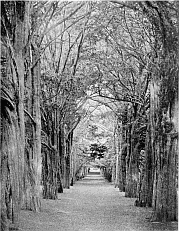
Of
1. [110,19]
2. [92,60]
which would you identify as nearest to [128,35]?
[110,19]

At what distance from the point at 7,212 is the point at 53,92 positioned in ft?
36.3

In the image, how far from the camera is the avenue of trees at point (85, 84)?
423 inches

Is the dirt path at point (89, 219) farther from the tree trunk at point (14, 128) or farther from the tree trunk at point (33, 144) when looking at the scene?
the tree trunk at point (14, 128)

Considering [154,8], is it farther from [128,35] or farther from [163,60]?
[128,35]

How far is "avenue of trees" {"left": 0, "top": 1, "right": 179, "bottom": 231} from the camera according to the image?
10.8 meters

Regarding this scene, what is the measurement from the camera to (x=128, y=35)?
17781 millimetres

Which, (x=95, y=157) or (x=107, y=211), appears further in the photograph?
(x=95, y=157)

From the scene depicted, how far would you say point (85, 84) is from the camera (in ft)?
71.4

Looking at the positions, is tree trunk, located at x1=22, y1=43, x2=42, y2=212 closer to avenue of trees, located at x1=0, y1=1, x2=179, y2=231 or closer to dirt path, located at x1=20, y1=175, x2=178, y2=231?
avenue of trees, located at x1=0, y1=1, x2=179, y2=231

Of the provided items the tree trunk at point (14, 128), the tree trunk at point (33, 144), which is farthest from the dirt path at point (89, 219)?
the tree trunk at point (14, 128)

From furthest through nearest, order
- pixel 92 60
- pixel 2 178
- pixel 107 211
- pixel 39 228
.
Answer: pixel 92 60 → pixel 107 211 → pixel 39 228 → pixel 2 178

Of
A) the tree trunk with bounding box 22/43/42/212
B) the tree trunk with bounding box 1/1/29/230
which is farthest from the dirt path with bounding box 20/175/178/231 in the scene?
the tree trunk with bounding box 1/1/29/230

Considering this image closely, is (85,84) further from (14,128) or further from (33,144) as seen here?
(14,128)

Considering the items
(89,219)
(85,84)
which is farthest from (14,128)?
(85,84)
